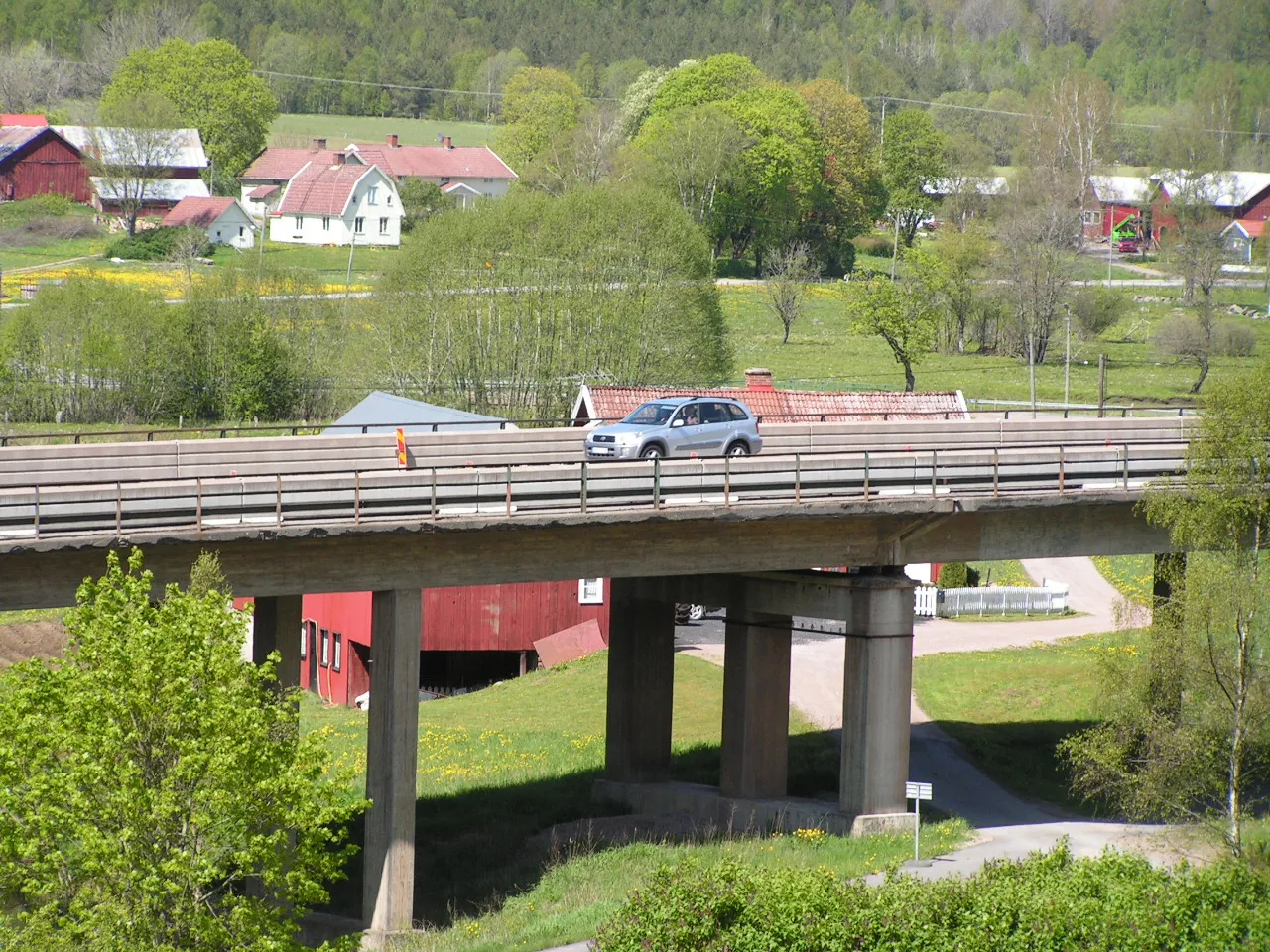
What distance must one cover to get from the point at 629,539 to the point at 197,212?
101 meters

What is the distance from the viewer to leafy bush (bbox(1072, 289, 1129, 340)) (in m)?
110

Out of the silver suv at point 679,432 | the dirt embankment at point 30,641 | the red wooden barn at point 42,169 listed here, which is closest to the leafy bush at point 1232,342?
the silver suv at point 679,432

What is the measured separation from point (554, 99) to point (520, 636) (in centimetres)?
11934

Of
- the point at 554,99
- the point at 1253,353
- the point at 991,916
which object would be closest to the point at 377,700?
the point at 991,916

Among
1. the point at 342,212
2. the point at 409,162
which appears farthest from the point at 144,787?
the point at 409,162

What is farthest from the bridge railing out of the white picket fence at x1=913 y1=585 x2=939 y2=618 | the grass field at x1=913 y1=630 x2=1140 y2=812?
the white picket fence at x1=913 y1=585 x2=939 y2=618

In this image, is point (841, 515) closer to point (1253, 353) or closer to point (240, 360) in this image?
point (240, 360)

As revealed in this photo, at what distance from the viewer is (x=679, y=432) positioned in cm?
3928

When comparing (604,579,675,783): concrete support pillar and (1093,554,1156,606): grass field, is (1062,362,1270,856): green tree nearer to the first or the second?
(604,579,675,783): concrete support pillar

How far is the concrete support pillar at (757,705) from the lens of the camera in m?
37.4

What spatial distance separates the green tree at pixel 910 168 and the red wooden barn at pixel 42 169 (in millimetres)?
65797

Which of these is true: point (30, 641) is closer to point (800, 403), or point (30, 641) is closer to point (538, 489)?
point (800, 403)

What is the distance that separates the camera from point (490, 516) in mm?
31062

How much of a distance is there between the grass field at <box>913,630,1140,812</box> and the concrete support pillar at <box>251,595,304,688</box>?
55.4 feet
